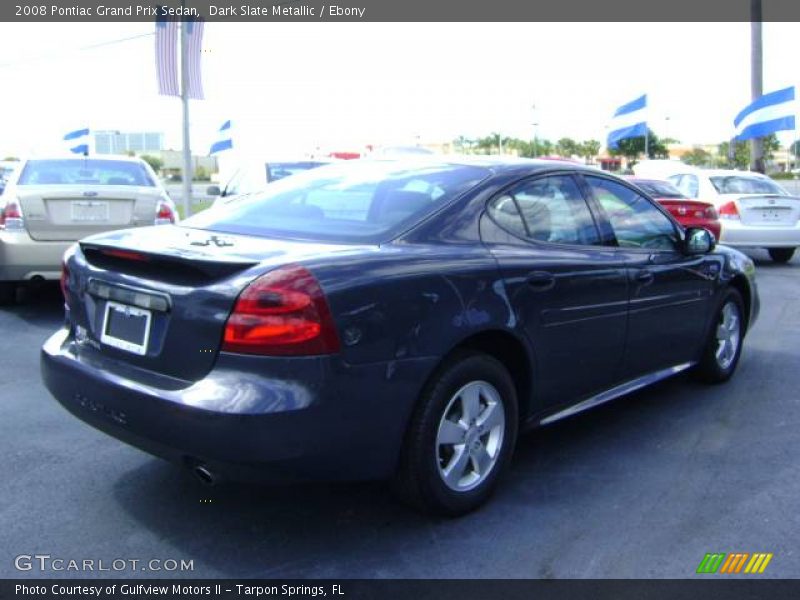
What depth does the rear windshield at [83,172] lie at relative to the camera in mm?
7977

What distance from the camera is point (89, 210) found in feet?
24.4

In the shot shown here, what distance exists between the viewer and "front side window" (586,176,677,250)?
4500 millimetres

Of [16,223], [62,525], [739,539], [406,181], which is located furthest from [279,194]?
[16,223]

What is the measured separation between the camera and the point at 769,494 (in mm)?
3771

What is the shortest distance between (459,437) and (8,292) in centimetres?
604

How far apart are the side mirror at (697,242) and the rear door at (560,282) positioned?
811 mm

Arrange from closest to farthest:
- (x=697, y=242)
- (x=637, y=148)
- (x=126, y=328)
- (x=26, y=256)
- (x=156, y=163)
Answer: (x=126, y=328) → (x=697, y=242) → (x=26, y=256) → (x=637, y=148) → (x=156, y=163)

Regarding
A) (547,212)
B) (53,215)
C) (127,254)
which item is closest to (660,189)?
(53,215)

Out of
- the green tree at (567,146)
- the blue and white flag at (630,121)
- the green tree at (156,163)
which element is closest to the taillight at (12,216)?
the blue and white flag at (630,121)

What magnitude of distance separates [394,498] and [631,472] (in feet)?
4.13

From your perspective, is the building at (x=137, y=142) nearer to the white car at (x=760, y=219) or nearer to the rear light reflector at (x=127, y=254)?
the white car at (x=760, y=219)

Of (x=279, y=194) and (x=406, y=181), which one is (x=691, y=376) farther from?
(x=279, y=194)

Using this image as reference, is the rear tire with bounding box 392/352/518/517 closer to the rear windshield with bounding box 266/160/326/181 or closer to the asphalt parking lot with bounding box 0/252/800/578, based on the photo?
the asphalt parking lot with bounding box 0/252/800/578

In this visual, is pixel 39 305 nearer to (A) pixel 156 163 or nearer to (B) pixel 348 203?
(B) pixel 348 203
